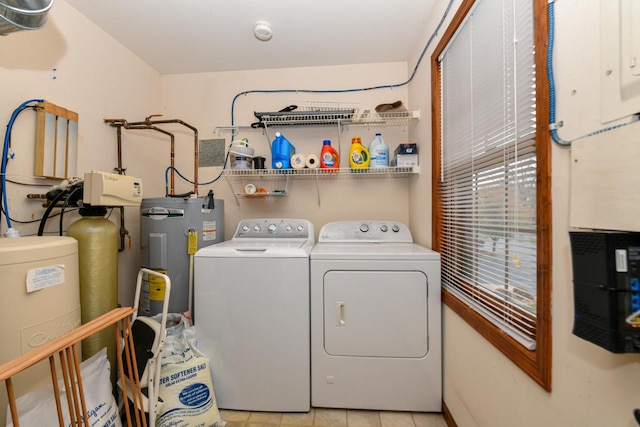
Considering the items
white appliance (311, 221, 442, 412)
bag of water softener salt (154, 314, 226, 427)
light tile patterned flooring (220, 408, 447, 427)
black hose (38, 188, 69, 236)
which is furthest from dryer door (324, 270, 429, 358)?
black hose (38, 188, 69, 236)

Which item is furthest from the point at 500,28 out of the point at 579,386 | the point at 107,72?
the point at 107,72

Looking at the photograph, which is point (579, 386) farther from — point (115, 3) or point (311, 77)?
point (115, 3)

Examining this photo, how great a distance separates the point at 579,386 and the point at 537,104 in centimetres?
83

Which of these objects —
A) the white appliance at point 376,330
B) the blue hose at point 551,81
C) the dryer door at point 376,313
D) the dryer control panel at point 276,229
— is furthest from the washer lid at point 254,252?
A: the blue hose at point 551,81

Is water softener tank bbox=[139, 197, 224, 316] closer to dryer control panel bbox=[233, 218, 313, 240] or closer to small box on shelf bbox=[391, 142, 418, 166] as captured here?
dryer control panel bbox=[233, 218, 313, 240]

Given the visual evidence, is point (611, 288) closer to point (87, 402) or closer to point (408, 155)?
point (408, 155)

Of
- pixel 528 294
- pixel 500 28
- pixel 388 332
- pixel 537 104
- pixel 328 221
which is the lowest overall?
pixel 388 332

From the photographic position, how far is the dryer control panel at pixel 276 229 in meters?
2.00

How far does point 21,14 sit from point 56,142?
622 mm

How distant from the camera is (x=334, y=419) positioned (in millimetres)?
1466

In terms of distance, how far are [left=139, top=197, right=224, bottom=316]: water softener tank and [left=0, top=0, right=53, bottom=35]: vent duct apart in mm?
982

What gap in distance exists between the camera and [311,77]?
226 centimetres

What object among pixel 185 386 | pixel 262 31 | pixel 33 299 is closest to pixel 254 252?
pixel 185 386

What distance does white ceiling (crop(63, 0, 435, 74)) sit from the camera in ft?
5.20
